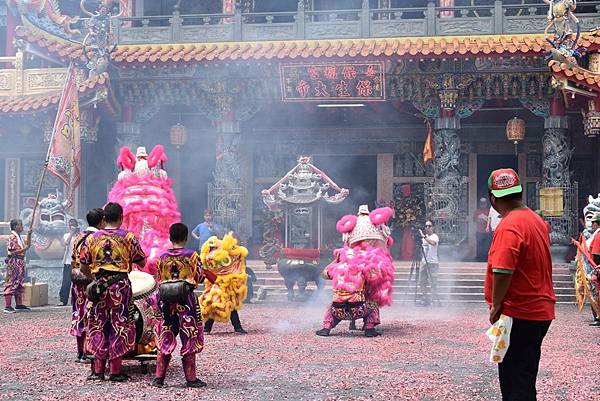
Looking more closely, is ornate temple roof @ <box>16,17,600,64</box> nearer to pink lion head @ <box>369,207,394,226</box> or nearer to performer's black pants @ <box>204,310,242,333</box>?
pink lion head @ <box>369,207,394,226</box>

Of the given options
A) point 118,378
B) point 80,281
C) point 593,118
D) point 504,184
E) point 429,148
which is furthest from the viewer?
point 429,148

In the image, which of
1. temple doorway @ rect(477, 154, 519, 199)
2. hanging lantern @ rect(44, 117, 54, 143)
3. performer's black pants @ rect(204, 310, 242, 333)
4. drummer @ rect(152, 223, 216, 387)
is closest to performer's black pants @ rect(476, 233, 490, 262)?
temple doorway @ rect(477, 154, 519, 199)

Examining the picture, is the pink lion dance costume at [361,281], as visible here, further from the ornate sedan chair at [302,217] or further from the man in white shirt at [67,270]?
the man in white shirt at [67,270]

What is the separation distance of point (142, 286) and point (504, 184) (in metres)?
3.54

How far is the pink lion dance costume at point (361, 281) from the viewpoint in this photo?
9.09 meters

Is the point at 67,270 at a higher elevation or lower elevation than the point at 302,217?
lower

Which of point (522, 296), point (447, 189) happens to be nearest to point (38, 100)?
point (447, 189)

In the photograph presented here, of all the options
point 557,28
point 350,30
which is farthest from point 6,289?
point 557,28

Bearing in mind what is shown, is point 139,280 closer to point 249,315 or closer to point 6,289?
point 249,315

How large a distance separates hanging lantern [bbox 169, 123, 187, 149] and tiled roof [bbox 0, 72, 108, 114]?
1868mm

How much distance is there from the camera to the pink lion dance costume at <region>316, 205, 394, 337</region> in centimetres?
909

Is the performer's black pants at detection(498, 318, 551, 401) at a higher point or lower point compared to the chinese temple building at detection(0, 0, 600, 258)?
lower

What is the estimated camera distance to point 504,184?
13.9 feet

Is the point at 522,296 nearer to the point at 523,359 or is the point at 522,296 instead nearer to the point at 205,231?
the point at 523,359
